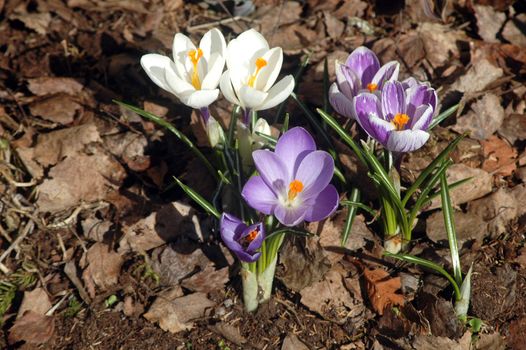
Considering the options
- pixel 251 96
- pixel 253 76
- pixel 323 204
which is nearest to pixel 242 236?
pixel 323 204

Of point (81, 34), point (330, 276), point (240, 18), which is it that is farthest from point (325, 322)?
point (81, 34)

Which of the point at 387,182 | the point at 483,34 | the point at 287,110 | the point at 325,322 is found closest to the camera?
the point at 387,182

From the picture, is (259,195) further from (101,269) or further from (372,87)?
(101,269)

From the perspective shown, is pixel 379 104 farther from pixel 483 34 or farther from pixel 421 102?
pixel 483 34

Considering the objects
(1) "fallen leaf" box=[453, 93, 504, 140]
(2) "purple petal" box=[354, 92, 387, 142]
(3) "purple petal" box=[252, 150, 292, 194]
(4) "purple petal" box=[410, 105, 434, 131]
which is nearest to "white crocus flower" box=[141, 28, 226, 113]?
(3) "purple petal" box=[252, 150, 292, 194]

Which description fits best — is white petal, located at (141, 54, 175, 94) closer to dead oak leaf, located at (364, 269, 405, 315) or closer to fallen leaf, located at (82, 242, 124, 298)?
fallen leaf, located at (82, 242, 124, 298)

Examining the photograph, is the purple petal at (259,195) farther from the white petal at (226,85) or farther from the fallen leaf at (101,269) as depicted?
the fallen leaf at (101,269)
